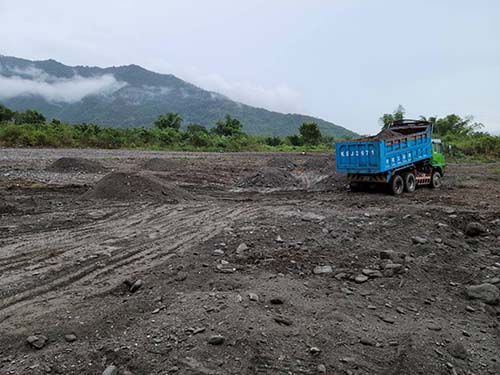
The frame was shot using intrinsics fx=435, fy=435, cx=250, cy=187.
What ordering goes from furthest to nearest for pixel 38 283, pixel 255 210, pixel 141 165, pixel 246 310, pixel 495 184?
pixel 141 165 < pixel 495 184 < pixel 255 210 < pixel 38 283 < pixel 246 310

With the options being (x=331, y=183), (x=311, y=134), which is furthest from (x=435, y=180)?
(x=311, y=134)

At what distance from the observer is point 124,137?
34.5 meters

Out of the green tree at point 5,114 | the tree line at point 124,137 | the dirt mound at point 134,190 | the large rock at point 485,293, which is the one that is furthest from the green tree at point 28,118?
the large rock at point 485,293

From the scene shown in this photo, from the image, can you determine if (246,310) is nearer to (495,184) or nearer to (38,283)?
(38,283)

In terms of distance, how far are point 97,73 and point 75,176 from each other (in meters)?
164

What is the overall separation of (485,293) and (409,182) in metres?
8.57

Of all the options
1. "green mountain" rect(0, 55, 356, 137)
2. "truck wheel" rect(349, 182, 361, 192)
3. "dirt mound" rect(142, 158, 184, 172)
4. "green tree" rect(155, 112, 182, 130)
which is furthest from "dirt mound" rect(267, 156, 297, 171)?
"green mountain" rect(0, 55, 356, 137)

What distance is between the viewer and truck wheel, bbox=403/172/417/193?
13.4 meters

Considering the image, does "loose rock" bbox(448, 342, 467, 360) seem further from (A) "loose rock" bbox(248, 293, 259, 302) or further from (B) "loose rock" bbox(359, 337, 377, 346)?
(A) "loose rock" bbox(248, 293, 259, 302)

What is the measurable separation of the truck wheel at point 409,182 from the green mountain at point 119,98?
70316mm

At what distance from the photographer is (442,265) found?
6.35 metres

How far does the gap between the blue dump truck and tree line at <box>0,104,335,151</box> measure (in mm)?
22647

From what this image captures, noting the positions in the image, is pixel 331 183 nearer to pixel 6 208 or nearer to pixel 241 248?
pixel 241 248

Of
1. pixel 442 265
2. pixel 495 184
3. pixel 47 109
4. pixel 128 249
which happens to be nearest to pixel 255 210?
pixel 128 249
